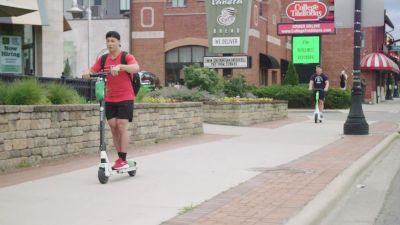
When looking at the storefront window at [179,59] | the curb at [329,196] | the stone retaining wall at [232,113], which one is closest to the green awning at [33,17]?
the stone retaining wall at [232,113]

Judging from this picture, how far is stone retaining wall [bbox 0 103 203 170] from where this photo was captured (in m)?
9.24

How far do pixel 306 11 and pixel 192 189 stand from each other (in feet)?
119

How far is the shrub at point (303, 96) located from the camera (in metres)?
32.3

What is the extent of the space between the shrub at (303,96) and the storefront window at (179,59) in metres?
6.30

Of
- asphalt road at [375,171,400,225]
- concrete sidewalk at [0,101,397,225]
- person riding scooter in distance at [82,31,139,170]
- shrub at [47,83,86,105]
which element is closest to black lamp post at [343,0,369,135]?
concrete sidewalk at [0,101,397,225]

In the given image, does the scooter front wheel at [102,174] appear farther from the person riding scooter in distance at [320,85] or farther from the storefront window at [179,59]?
the storefront window at [179,59]

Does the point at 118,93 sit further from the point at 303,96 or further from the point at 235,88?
the point at 303,96

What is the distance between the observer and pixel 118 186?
8.03 metres

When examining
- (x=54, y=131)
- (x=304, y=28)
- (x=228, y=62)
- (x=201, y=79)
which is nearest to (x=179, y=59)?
(x=304, y=28)

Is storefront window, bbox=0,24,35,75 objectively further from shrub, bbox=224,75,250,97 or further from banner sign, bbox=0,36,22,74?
shrub, bbox=224,75,250,97

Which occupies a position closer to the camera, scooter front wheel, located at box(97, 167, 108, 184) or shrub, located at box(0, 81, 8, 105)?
scooter front wheel, located at box(97, 167, 108, 184)

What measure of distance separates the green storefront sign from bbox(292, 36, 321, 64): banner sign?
70.3 ft

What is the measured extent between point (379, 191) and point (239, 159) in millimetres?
2986

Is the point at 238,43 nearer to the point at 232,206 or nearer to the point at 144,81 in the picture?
the point at 144,81
